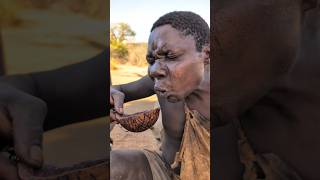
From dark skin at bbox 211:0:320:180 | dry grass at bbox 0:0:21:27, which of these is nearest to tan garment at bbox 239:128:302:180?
dark skin at bbox 211:0:320:180

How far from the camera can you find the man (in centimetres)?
238

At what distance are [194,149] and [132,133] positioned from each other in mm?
329

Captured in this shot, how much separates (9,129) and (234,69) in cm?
112

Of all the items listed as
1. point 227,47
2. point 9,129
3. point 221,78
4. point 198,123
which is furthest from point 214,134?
point 9,129

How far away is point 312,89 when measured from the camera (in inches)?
91.9

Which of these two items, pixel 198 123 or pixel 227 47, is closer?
pixel 227 47

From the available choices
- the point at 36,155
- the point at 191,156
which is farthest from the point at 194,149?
the point at 36,155

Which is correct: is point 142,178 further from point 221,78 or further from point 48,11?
Answer: point 48,11

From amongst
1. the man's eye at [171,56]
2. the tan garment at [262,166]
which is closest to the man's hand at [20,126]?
the man's eye at [171,56]

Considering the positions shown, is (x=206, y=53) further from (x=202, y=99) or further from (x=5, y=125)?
(x=5, y=125)

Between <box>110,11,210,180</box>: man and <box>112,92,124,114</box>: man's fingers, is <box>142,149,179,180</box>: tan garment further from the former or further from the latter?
<box>112,92,124,114</box>: man's fingers

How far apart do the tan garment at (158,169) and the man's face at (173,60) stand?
336mm

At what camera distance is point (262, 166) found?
243cm

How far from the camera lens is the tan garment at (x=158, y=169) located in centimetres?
249
